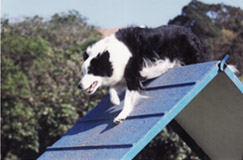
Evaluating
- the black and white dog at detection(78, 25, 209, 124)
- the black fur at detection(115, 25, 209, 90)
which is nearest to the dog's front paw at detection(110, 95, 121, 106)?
the black and white dog at detection(78, 25, 209, 124)

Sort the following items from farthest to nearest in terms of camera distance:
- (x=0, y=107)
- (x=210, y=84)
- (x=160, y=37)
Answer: (x=0, y=107) → (x=160, y=37) → (x=210, y=84)

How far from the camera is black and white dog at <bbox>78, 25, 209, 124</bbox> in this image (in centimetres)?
354

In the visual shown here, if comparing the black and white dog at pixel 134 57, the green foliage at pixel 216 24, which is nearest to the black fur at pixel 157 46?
the black and white dog at pixel 134 57

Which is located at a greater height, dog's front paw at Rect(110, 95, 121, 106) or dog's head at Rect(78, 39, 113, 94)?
dog's head at Rect(78, 39, 113, 94)

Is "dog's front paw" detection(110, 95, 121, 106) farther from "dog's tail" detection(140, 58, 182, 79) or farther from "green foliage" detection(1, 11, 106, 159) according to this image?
"green foliage" detection(1, 11, 106, 159)

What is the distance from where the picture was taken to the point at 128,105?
346 cm

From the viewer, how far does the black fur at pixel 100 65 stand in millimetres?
3539

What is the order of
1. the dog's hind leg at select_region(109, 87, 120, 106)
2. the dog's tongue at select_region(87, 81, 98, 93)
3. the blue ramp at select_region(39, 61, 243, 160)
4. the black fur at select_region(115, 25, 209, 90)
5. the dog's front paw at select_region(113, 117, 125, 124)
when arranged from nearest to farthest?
1. the blue ramp at select_region(39, 61, 243, 160)
2. the dog's front paw at select_region(113, 117, 125, 124)
3. the dog's tongue at select_region(87, 81, 98, 93)
4. the black fur at select_region(115, 25, 209, 90)
5. the dog's hind leg at select_region(109, 87, 120, 106)

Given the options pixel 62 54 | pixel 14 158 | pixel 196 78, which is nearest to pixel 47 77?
pixel 62 54

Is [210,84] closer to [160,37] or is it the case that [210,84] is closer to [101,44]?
[160,37]

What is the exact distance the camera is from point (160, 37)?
3791 millimetres

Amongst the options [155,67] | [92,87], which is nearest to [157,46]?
[155,67]

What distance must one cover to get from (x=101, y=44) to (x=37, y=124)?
5420 mm

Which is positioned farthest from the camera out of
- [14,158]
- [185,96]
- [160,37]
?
[14,158]
